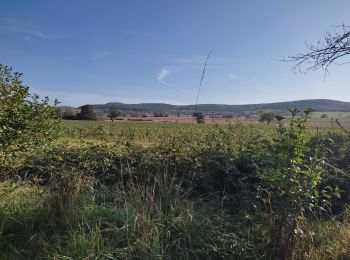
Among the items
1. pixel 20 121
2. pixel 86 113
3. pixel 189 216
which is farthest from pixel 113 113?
pixel 189 216

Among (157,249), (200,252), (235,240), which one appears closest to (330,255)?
(235,240)

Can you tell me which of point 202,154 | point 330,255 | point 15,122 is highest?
point 15,122

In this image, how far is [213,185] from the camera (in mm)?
6258

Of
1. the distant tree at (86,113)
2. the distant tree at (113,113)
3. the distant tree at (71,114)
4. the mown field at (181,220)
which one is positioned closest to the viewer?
the mown field at (181,220)

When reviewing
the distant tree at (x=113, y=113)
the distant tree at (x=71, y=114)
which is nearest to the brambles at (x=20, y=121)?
the distant tree at (x=113, y=113)

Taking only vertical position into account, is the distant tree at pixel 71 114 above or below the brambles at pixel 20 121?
below

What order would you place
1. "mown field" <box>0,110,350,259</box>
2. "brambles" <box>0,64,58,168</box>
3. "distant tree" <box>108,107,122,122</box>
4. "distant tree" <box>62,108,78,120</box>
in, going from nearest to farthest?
"mown field" <box>0,110,350,259</box> → "brambles" <box>0,64,58,168</box> → "distant tree" <box>108,107,122,122</box> → "distant tree" <box>62,108,78,120</box>

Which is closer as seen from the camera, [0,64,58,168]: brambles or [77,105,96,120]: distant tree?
[0,64,58,168]: brambles

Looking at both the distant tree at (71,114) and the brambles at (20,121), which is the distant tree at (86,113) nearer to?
the distant tree at (71,114)

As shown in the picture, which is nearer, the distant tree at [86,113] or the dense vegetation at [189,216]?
the dense vegetation at [189,216]

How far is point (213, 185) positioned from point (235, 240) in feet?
7.36

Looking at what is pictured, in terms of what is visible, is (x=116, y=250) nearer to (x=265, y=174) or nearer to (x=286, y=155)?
(x=265, y=174)

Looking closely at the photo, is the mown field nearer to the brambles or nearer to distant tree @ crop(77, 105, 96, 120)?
the brambles

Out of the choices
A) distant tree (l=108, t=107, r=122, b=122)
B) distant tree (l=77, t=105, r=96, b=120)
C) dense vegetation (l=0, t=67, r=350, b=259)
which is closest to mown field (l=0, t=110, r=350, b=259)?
dense vegetation (l=0, t=67, r=350, b=259)
